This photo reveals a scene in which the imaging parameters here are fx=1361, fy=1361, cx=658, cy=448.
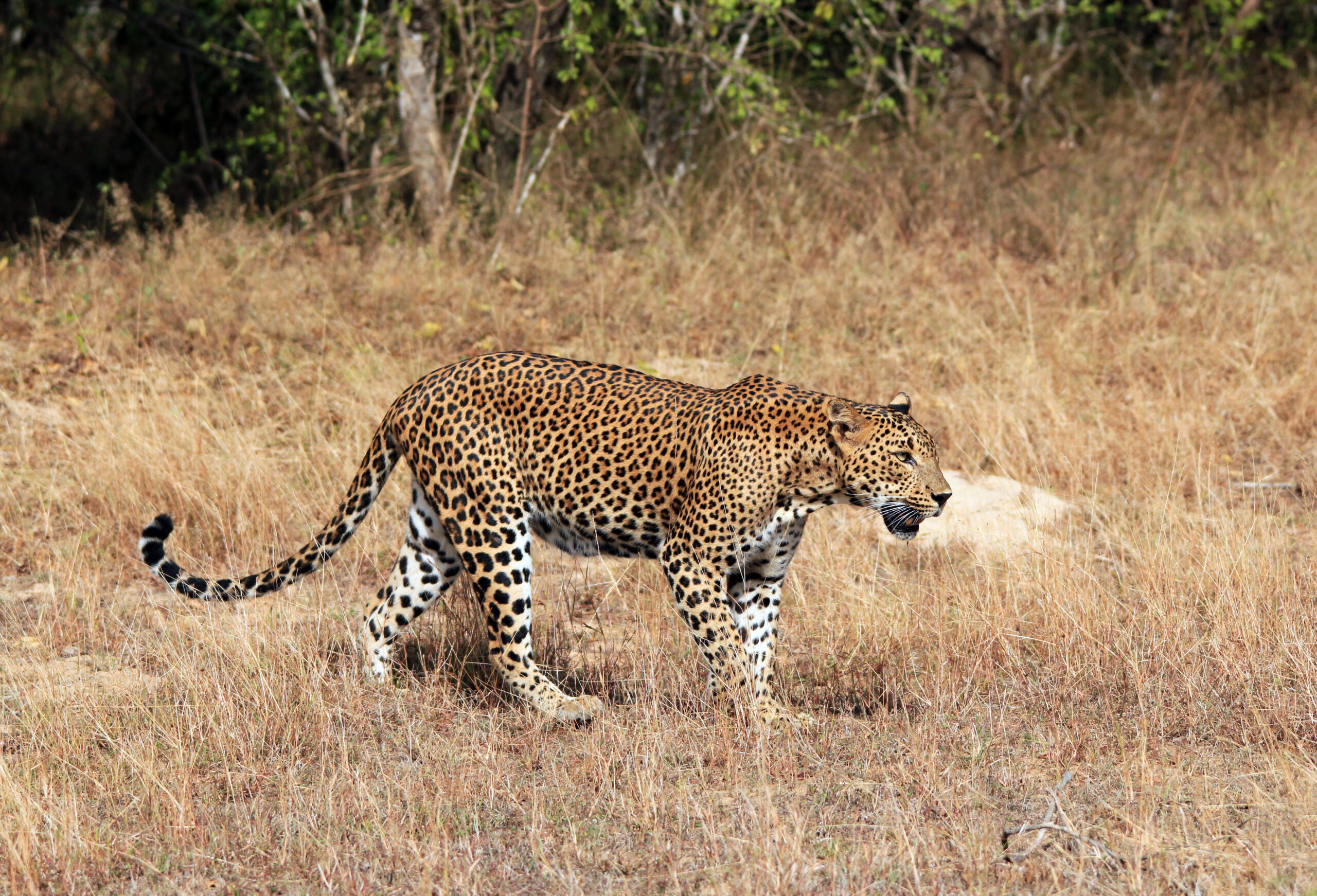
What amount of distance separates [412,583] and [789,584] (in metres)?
1.82

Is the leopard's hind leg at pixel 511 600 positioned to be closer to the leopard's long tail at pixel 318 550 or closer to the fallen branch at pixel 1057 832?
the leopard's long tail at pixel 318 550

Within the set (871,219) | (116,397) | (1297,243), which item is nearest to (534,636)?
(116,397)

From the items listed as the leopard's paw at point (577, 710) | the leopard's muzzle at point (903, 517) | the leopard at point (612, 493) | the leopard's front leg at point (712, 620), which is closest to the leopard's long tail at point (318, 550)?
the leopard at point (612, 493)

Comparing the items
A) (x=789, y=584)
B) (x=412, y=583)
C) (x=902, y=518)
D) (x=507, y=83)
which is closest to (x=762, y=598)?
(x=902, y=518)

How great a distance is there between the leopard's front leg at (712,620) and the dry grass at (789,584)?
0.17 metres

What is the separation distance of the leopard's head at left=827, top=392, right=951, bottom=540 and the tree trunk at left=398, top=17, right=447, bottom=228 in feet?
22.4

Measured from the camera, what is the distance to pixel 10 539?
283 inches

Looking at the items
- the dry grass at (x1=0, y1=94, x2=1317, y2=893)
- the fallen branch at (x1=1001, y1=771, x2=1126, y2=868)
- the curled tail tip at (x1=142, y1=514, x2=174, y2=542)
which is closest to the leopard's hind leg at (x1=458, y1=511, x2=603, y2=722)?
the dry grass at (x1=0, y1=94, x2=1317, y2=893)

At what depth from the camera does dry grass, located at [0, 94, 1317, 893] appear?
418 cm

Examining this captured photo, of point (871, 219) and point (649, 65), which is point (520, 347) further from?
point (649, 65)

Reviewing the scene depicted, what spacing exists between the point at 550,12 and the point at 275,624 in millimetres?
7181

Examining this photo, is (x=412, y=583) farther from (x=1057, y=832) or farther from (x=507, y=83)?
(x=507, y=83)

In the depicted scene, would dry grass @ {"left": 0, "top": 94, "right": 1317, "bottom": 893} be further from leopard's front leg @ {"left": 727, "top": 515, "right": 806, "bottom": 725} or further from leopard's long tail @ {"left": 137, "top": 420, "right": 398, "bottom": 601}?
leopard's front leg @ {"left": 727, "top": 515, "right": 806, "bottom": 725}

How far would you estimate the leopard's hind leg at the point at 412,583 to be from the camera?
18.6ft
